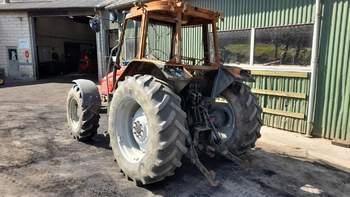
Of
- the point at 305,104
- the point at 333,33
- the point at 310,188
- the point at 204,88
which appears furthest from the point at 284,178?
the point at 333,33

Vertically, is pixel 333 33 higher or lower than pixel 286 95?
higher

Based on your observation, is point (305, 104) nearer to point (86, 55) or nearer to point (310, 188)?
point (310, 188)

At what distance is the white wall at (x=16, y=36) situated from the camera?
17.0 meters

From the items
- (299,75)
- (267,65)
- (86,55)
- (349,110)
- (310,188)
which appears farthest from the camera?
(86,55)

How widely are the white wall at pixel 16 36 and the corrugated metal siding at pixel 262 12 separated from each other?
41.2 ft

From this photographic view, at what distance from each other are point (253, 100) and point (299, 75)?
2.57 meters

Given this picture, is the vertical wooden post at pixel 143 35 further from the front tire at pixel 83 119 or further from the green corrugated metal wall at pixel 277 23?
the green corrugated metal wall at pixel 277 23

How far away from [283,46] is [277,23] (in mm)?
558

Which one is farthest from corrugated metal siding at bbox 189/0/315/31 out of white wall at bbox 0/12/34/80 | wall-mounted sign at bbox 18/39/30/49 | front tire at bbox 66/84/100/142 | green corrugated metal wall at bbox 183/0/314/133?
white wall at bbox 0/12/34/80

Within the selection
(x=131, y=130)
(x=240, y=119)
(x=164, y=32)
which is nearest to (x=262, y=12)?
(x=164, y=32)

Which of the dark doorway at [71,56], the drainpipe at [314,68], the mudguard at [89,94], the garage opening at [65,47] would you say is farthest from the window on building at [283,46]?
the dark doorway at [71,56]

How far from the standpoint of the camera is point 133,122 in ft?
14.0

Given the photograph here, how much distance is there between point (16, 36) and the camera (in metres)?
17.2

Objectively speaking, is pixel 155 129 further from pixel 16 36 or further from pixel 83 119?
pixel 16 36
